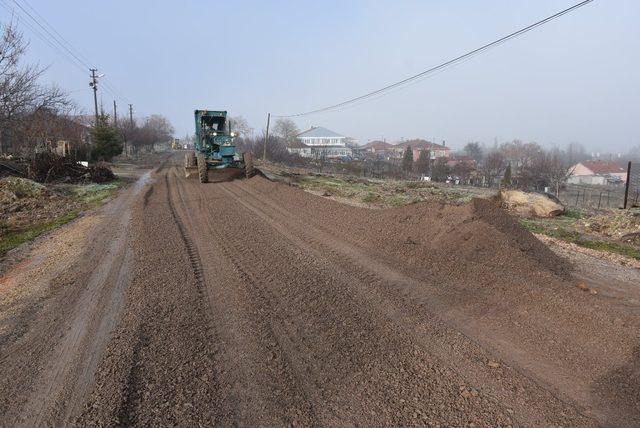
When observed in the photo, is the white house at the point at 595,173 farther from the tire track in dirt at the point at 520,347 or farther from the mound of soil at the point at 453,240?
the tire track in dirt at the point at 520,347

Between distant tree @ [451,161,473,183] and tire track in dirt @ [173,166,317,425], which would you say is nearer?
tire track in dirt @ [173,166,317,425]

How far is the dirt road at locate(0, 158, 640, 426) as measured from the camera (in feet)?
11.6

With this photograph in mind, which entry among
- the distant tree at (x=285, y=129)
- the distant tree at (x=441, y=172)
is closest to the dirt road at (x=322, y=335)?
the distant tree at (x=441, y=172)

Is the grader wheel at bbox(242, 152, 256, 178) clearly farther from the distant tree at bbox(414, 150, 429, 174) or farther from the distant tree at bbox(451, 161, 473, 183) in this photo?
the distant tree at bbox(451, 161, 473, 183)

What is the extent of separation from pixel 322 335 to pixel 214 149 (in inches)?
712

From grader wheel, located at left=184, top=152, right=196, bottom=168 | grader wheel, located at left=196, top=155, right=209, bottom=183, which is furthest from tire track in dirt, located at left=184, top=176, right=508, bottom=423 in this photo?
grader wheel, located at left=184, top=152, right=196, bottom=168

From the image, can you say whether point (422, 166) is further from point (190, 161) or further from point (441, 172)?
point (190, 161)

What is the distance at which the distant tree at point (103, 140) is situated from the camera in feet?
132

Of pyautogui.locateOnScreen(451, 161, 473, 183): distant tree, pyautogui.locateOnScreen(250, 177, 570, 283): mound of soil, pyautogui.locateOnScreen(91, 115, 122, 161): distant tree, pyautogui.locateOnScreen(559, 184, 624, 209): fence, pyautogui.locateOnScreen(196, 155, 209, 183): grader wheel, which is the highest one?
pyautogui.locateOnScreen(91, 115, 122, 161): distant tree

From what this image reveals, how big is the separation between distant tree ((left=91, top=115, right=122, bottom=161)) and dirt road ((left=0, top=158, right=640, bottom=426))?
115 feet

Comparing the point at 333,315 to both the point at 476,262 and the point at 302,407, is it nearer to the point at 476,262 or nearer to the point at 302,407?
the point at 302,407

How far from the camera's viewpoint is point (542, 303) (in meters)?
5.59

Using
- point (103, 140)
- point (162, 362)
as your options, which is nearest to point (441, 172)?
point (103, 140)

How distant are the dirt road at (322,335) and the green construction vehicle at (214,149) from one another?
12.5m
